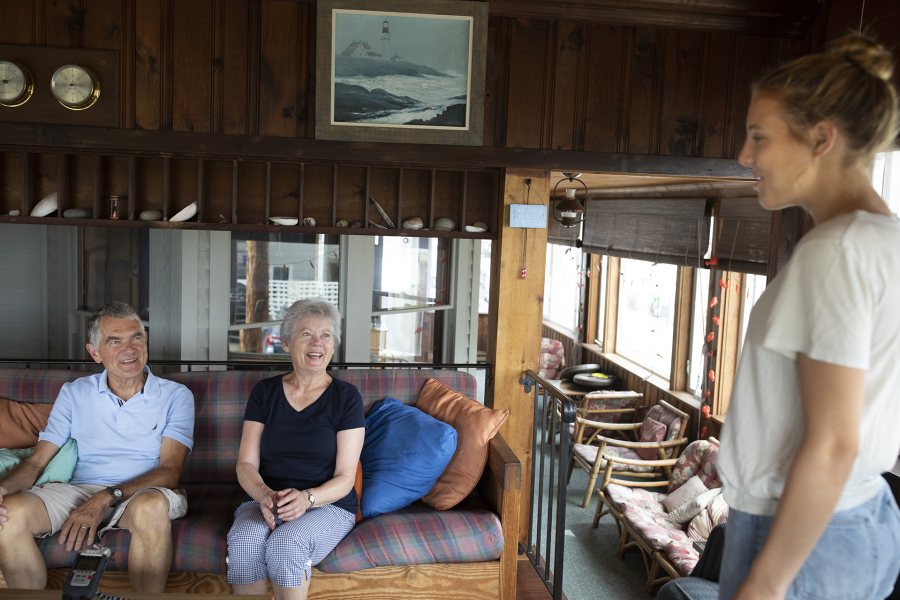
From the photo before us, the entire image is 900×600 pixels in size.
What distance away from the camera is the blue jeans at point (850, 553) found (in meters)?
1.06

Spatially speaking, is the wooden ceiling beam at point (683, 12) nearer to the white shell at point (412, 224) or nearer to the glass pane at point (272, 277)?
the white shell at point (412, 224)

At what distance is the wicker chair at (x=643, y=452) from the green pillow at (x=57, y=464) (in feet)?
11.9

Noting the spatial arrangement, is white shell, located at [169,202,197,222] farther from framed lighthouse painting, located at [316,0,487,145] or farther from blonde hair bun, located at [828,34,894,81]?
blonde hair bun, located at [828,34,894,81]

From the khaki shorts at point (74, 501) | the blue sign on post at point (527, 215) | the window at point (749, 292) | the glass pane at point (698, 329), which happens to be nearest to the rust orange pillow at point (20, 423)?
the khaki shorts at point (74, 501)

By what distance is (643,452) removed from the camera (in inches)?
243

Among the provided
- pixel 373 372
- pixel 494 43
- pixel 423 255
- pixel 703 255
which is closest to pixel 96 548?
pixel 373 372

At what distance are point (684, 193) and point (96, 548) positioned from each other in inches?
206

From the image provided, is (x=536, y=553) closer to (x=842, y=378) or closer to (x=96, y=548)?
(x=96, y=548)

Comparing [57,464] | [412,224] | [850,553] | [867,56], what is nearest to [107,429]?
[57,464]

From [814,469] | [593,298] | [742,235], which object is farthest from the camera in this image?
[593,298]

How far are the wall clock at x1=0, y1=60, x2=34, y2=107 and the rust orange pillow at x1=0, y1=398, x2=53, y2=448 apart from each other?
1.41 m

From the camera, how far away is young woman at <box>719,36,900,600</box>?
3.28 ft

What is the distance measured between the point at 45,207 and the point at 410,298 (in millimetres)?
2629

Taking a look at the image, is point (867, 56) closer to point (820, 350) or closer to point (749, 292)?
point (820, 350)
